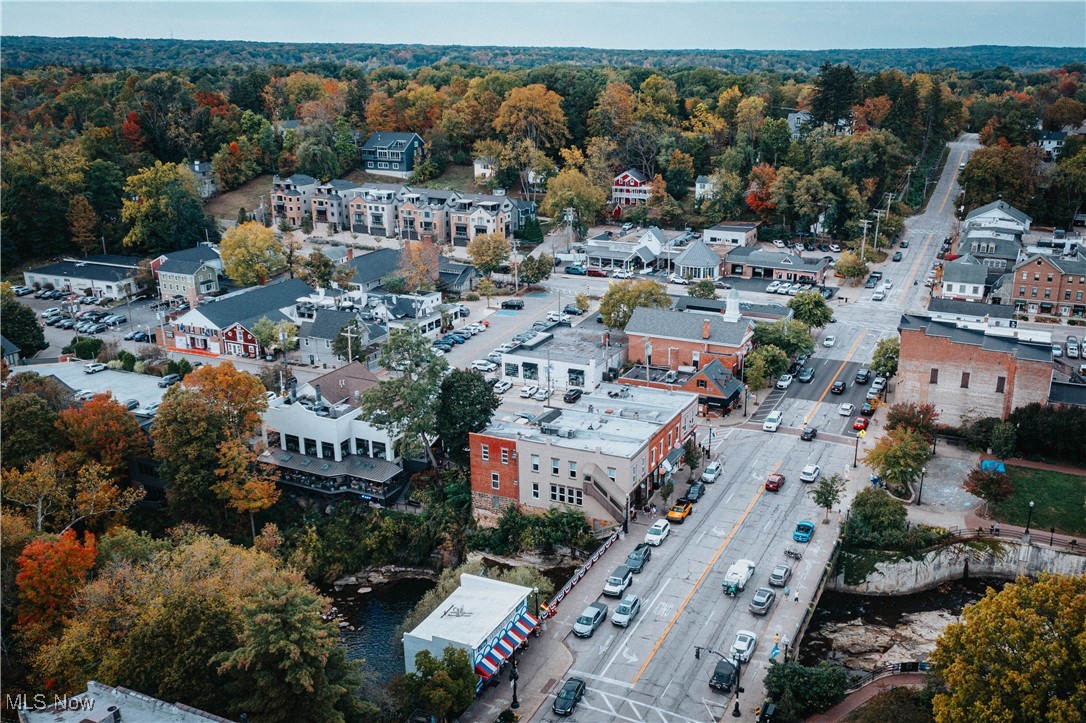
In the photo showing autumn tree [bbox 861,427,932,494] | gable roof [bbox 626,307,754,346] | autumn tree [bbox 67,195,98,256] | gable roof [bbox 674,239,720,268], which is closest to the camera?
autumn tree [bbox 861,427,932,494]

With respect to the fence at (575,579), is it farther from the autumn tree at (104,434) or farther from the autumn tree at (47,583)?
the autumn tree at (104,434)

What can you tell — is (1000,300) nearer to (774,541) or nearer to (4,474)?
(774,541)

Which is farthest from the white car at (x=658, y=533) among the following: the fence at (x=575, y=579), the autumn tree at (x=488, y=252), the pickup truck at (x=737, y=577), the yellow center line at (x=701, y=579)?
the autumn tree at (x=488, y=252)

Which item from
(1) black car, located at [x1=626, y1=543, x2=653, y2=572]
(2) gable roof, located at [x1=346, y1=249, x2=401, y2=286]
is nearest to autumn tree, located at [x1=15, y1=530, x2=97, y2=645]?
(1) black car, located at [x1=626, y1=543, x2=653, y2=572]

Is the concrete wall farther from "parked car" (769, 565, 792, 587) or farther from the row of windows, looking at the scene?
the row of windows

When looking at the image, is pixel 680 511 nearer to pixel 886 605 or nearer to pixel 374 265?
pixel 886 605

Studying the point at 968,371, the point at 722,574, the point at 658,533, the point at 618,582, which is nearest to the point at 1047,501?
the point at 968,371
